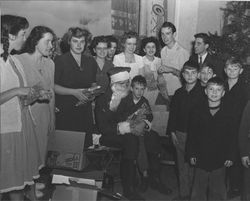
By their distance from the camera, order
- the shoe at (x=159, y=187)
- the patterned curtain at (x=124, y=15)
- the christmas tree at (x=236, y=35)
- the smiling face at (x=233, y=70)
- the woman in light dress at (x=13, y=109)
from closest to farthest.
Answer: the woman in light dress at (x=13, y=109) < the smiling face at (x=233, y=70) < the shoe at (x=159, y=187) < the christmas tree at (x=236, y=35) < the patterned curtain at (x=124, y=15)

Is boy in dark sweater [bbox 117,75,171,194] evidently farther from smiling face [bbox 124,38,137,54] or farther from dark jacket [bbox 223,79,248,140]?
dark jacket [bbox 223,79,248,140]

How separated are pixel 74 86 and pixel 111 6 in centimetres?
200

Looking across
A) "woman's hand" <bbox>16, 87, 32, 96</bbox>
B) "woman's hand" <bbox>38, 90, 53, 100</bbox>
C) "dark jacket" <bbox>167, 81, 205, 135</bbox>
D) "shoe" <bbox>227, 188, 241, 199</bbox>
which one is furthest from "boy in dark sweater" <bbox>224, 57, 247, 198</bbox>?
"woman's hand" <bbox>16, 87, 32, 96</bbox>

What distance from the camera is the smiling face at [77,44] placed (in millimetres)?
3191

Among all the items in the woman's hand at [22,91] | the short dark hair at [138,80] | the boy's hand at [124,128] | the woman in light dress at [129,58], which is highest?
the woman in light dress at [129,58]

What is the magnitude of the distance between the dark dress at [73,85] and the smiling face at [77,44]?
0.07 meters

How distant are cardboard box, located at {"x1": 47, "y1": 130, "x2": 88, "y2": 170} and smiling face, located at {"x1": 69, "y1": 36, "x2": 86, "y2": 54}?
2.44 feet

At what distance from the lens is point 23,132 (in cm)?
254

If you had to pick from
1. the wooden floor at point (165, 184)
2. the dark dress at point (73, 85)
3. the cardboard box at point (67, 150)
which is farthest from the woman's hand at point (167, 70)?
the cardboard box at point (67, 150)

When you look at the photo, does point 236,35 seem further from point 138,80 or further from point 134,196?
point 134,196

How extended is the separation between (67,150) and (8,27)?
3.65ft

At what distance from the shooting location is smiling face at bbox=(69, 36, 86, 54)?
126 inches

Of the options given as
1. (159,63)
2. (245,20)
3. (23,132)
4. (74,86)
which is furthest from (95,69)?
(245,20)

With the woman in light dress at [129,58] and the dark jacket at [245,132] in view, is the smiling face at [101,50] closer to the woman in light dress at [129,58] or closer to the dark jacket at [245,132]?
the woman in light dress at [129,58]
